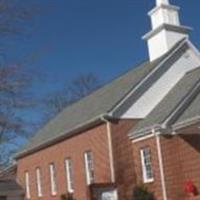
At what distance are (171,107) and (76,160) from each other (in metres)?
7.52

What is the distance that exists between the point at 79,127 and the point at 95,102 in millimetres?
3643

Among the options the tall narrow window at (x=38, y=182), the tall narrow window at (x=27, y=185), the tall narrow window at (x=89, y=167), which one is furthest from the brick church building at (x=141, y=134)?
the tall narrow window at (x=27, y=185)

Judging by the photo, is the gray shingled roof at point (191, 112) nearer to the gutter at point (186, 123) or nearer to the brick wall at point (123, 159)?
the gutter at point (186, 123)

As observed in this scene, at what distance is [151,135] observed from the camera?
25.5 m

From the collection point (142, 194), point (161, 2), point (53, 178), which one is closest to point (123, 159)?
point (142, 194)

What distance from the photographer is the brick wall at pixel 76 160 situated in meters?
28.0

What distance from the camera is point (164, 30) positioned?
102 ft

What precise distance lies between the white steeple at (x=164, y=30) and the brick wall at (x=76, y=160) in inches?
250

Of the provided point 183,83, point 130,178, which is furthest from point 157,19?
point 130,178

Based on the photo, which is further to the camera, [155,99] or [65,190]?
[65,190]

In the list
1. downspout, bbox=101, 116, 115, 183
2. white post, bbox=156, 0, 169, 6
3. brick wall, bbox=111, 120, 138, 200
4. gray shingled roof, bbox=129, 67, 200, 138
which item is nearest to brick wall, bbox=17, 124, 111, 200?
downspout, bbox=101, 116, 115, 183

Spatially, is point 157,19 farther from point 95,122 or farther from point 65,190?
point 65,190

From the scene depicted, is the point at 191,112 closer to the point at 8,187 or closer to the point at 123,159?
the point at 123,159

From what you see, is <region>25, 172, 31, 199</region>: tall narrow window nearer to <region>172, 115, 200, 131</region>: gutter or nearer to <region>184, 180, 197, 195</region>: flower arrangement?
<region>172, 115, 200, 131</region>: gutter
